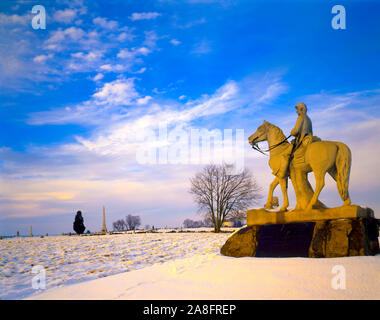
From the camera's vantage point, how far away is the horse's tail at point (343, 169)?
7152mm

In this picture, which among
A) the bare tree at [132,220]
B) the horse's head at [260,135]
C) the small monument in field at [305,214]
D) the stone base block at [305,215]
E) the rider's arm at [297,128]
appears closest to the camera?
the small monument in field at [305,214]

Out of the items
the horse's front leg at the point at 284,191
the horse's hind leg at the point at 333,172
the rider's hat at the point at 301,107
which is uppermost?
the rider's hat at the point at 301,107

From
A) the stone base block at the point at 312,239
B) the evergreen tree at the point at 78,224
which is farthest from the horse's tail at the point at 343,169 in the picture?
the evergreen tree at the point at 78,224

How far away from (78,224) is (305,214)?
145 feet

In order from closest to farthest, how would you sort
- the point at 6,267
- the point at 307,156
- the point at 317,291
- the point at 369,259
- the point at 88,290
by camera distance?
the point at 317,291 < the point at 88,290 < the point at 369,259 < the point at 307,156 < the point at 6,267

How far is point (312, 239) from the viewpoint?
22.1ft

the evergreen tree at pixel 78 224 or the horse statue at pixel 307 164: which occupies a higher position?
the horse statue at pixel 307 164

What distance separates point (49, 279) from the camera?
6.95 m

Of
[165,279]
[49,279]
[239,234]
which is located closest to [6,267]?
[49,279]

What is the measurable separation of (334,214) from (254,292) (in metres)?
3.78

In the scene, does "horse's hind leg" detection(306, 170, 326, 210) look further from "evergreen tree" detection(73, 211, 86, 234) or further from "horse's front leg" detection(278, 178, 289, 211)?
"evergreen tree" detection(73, 211, 86, 234)

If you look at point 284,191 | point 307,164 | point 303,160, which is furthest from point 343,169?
point 284,191

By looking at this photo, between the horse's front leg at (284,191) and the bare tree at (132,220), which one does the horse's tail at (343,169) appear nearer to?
the horse's front leg at (284,191)

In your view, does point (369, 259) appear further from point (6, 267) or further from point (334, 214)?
point (6, 267)
